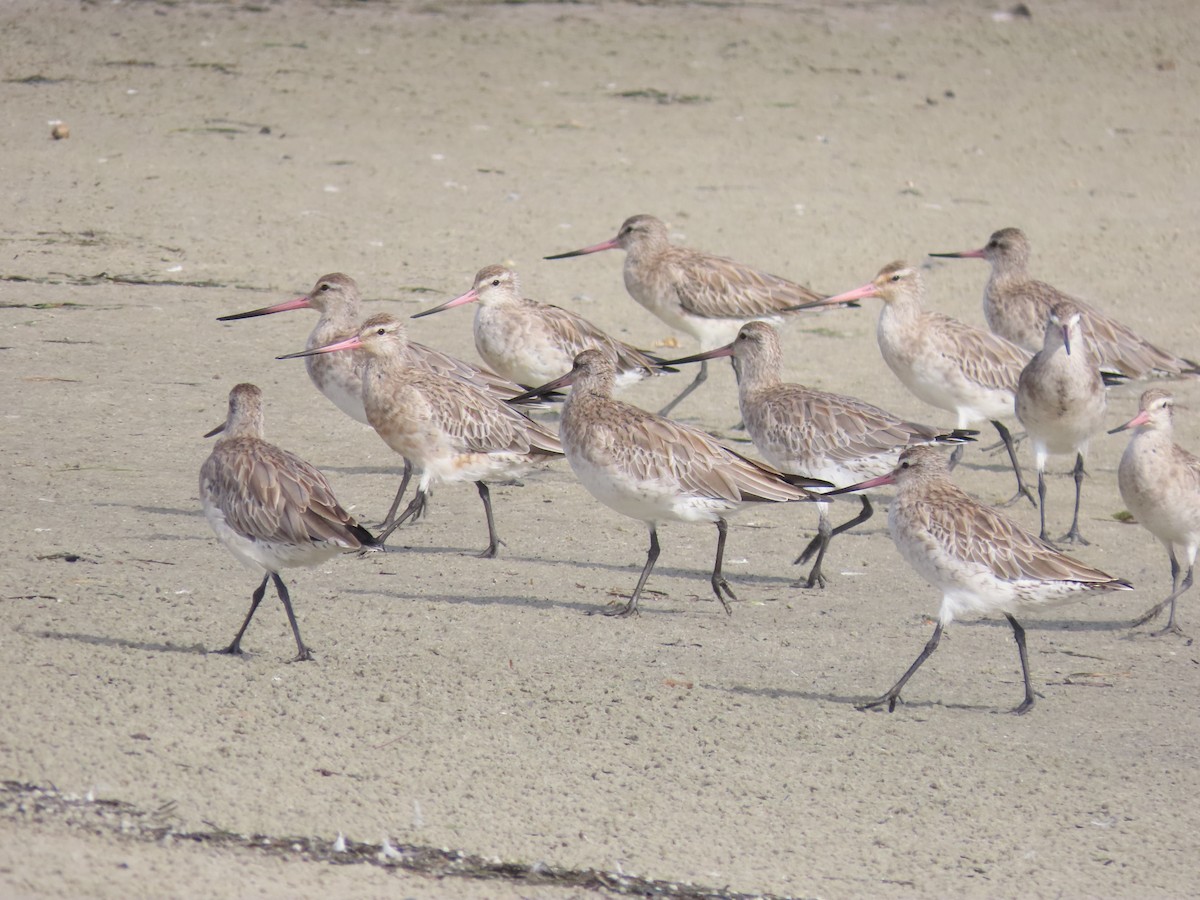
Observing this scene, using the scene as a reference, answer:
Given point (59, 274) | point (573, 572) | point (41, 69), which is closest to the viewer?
point (573, 572)

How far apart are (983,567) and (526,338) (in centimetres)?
432

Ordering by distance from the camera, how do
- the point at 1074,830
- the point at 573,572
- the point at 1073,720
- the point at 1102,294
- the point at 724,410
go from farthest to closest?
the point at 1102,294, the point at 724,410, the point at 573,572, the point at 1073,720, the point at 1074,830

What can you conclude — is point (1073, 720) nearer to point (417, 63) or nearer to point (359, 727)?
point (359, 727)

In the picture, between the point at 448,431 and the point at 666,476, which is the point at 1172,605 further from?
the point at 448,431

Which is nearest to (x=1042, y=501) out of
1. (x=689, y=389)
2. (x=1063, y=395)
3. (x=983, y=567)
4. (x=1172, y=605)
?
(x=1063, y=395)

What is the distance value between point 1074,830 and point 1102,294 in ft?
25.8

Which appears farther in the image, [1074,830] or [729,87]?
[729,87]

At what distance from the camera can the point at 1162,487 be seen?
7.61 m

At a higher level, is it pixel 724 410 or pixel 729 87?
pixel 729 87

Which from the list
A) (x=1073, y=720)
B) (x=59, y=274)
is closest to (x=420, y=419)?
(x=1073, y=720)

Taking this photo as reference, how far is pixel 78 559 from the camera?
7.15 meters

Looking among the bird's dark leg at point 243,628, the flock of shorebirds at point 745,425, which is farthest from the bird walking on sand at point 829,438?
the bird's dark leg at point 243,628

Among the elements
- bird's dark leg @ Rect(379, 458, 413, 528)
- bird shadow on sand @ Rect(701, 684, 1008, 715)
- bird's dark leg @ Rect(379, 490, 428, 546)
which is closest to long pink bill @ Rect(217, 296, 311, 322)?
bird's dark leg @ Rect(379, 458, 413, 528)

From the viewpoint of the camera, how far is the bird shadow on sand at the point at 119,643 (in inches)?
246
